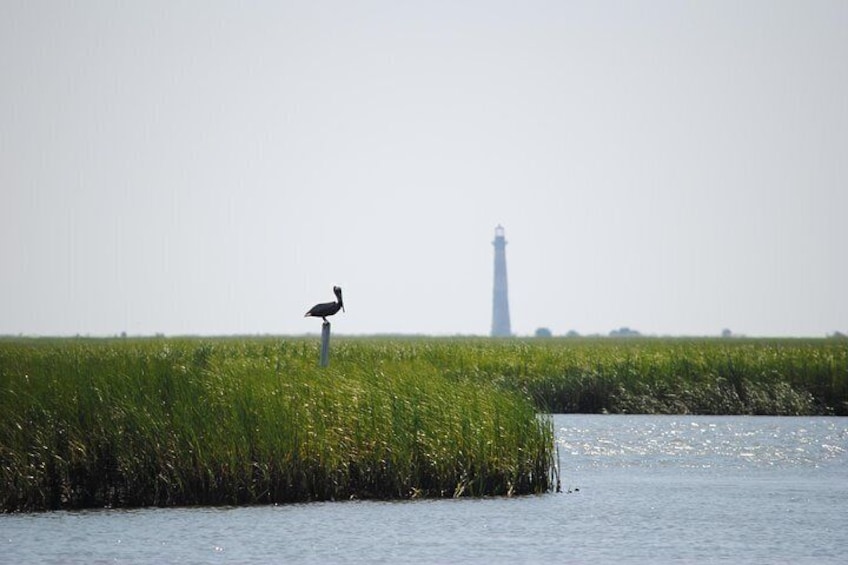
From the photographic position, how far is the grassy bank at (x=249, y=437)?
21656 mm

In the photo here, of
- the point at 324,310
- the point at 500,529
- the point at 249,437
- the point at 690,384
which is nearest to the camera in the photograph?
the point at 500,529

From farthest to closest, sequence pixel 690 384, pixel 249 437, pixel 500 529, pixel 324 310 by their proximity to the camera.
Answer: pixel 690 384, pixel 324 310, pixel 249 437, pixel 500 529

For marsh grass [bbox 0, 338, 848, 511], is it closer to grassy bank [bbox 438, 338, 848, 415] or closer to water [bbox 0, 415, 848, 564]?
water [bbox 0, 415, 848, 564]

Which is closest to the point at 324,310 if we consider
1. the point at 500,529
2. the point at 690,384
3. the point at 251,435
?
the point at 251,435

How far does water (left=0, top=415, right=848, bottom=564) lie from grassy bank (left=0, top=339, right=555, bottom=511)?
414 millimetres

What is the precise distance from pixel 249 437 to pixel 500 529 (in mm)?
3824

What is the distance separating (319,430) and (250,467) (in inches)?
45.0

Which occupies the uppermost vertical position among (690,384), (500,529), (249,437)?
(690,384)

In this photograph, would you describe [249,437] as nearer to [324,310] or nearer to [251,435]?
[251,435]

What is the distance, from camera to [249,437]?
2192 centimetres

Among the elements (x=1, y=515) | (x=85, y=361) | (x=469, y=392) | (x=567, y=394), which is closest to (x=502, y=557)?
(x=469, y=392)

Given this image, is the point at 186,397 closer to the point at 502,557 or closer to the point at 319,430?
the point at 319,430

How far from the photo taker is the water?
63.2ft

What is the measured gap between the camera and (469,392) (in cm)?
2453
